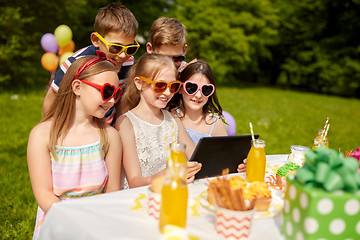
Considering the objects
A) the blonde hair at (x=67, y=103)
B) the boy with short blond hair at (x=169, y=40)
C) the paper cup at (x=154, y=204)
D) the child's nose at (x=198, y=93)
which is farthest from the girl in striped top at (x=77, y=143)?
the boy with short blond hair at (x=169, y=40)

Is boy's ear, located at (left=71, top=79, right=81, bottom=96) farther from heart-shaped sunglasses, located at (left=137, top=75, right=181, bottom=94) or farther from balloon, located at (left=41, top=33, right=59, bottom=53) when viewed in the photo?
balloon, located at (left=41, top=33, right=59, bottom=53)

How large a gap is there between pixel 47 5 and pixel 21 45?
2.05 metres

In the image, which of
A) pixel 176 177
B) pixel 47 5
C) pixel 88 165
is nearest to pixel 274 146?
pixel 88 165

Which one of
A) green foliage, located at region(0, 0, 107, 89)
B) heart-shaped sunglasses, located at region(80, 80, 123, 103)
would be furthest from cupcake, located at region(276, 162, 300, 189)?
green foliage, located at region(0, 0, 107, 89)

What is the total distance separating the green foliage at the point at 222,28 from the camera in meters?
19.5

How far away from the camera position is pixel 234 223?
1.13 metres

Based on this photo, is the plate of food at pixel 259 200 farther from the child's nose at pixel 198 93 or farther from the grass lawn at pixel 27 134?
the grass lawn at pixel 27 134

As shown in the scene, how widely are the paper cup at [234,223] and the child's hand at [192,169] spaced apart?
1.60 feet

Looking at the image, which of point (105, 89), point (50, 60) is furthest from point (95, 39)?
point (50, 60)

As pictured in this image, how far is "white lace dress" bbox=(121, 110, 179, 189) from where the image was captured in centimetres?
221

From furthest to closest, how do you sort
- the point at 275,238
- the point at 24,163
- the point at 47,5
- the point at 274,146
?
the point at 47,5 → the point at 274,146 → the point at 24,163 → the point at 275,238

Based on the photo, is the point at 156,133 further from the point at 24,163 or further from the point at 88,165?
the point at 24,163

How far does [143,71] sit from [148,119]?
0.34 metres

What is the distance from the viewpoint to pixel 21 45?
32.1 ft
